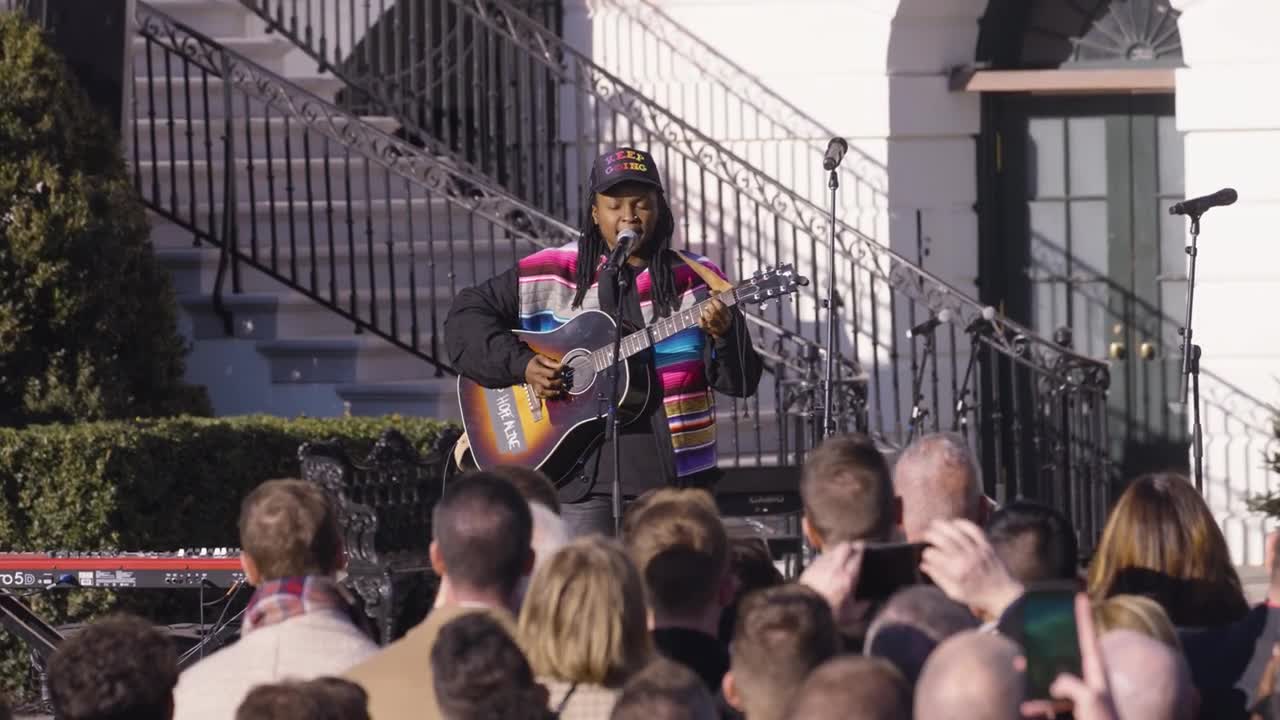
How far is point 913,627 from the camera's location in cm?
415

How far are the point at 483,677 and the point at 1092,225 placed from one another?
9.24m

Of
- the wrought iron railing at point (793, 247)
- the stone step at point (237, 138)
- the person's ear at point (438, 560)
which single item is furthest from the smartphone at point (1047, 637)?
the stone step at point (237, 138)

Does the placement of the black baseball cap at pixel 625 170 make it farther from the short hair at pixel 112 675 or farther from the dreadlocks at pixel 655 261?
the short hair at pixel 112 675

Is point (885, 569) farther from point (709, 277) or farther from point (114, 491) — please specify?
point (114, 491)

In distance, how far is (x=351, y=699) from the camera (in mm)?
3656

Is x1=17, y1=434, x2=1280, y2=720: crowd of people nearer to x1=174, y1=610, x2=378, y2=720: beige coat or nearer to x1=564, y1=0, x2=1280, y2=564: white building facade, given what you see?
x1=174, y1=610, x2=378, y2=720: beige coat

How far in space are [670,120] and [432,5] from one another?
6.32 feet

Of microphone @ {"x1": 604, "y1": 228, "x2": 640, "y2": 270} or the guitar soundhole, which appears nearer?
microphone @ {"x1": 604, "y1": 228, "x2": 640, "y2": 270}

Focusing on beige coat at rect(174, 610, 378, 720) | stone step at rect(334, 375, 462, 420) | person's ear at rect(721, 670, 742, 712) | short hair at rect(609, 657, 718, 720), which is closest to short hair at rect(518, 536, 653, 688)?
person's ear at rect(721, 670, 742, 712)

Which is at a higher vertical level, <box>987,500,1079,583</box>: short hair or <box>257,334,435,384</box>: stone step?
<box>257,334,435,384</box>: stone step

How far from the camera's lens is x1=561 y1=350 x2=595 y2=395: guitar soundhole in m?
6.73

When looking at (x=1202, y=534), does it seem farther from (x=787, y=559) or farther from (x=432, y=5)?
(x=432, y=5)

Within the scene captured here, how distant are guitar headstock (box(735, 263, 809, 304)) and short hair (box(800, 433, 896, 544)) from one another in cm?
194

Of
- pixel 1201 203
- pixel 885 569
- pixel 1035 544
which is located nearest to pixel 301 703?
pixel 885 569
